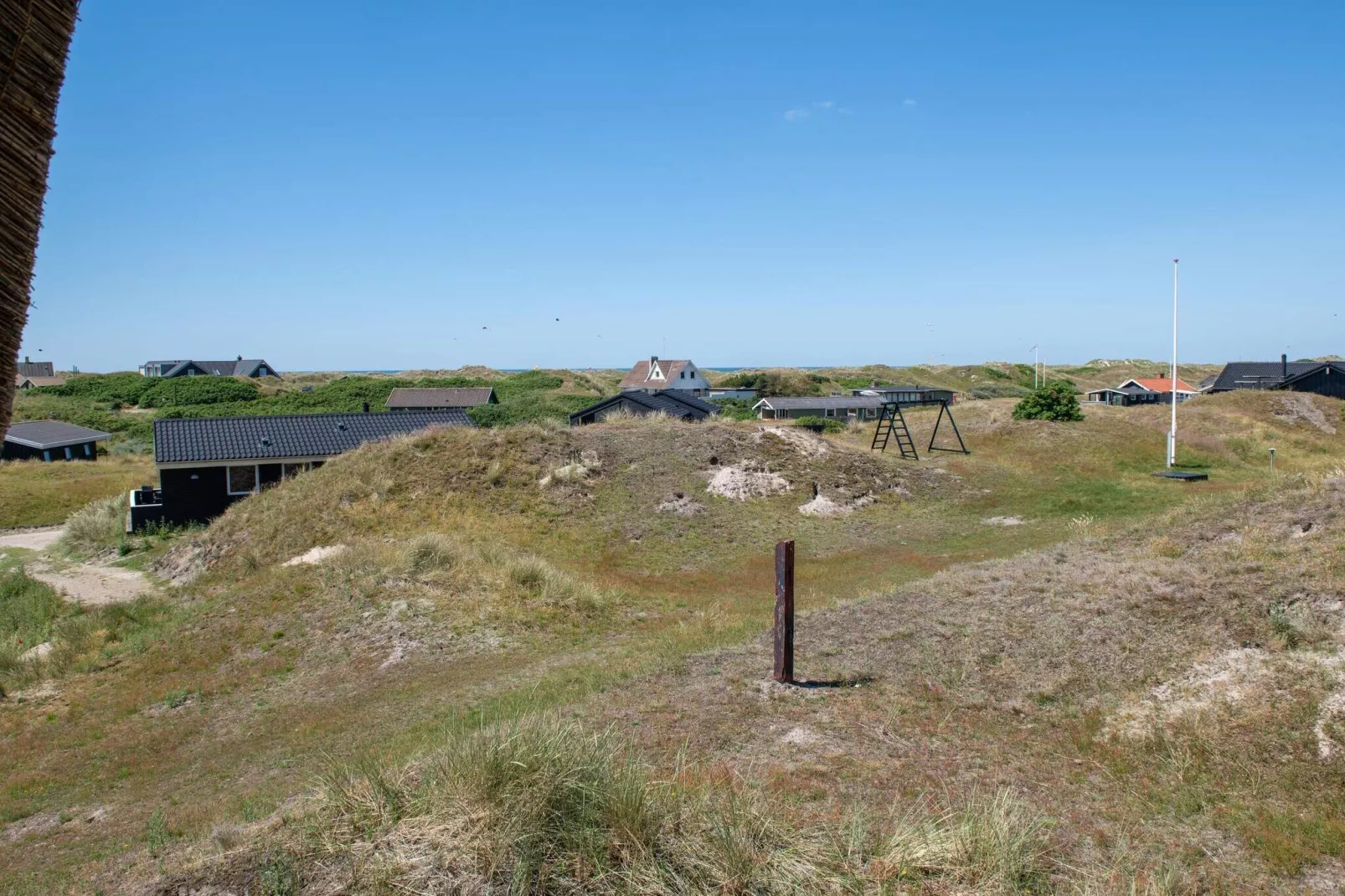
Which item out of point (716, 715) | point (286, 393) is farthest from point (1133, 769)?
point (286, 393)

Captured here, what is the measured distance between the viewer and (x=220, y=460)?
28016mm

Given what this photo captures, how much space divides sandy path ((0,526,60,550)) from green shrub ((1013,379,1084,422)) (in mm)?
43685

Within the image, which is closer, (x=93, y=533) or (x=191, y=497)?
(x=93, y=533)

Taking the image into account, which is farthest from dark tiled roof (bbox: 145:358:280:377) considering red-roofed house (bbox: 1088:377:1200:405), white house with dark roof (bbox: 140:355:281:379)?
red-roofed house (bbox: 1088:377:1200:405)

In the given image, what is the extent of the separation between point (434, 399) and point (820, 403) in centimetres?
3267

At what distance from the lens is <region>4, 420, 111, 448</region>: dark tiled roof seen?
46.3 m

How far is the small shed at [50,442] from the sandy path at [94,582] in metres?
26.3

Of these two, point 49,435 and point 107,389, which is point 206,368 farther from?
point 49,435

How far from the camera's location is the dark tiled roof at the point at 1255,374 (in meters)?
58.3

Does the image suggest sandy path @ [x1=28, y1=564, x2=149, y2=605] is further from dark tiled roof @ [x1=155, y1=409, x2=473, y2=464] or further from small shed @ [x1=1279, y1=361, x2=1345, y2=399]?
small shed @ [x1=1279, y1=361, x2=1345, y2=399]

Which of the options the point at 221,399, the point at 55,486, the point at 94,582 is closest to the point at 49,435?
the point at 55,486

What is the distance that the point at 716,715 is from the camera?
344 inches

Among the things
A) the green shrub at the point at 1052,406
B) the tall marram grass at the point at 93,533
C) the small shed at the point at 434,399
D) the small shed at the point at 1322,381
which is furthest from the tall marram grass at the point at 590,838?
the small shed at the point at 1322,381

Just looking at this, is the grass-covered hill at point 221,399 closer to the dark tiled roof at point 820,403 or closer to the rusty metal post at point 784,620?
the dark tiled roof at point 820,403
